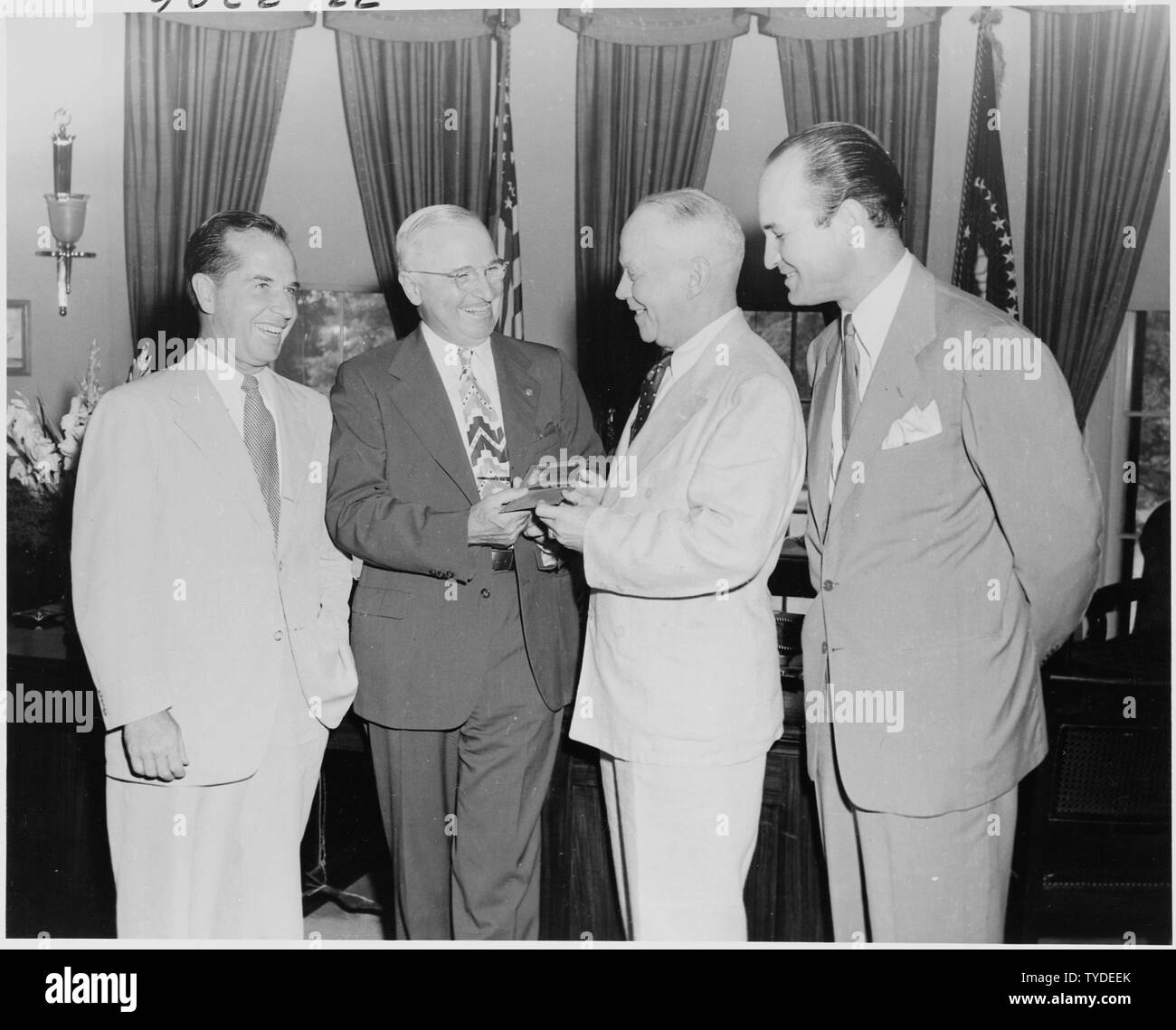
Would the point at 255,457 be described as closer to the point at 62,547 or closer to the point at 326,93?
the point at 62,547

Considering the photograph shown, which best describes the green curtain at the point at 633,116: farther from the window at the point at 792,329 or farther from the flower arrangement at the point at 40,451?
the flower arrangement at the point at 40,451

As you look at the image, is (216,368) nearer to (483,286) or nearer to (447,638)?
(483,286)

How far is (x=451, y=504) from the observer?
110 inches

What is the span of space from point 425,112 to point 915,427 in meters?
4.72

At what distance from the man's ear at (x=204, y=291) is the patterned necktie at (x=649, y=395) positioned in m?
0.99

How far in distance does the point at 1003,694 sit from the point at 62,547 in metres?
2.84

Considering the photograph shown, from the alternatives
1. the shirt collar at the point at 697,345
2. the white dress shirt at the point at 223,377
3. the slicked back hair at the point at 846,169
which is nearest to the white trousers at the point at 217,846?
the white dress shirt at the point at 223,377

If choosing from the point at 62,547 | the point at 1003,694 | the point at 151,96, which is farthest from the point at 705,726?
the point at 151,96

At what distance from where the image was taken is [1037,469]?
2.38 meters

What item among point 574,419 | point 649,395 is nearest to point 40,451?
point 574,419

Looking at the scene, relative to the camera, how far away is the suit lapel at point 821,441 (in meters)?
2.62

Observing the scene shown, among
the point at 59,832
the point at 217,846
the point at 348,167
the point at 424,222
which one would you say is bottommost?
the point at 59,832

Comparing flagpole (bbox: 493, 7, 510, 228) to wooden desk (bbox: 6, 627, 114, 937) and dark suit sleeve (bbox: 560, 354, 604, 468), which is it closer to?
dark suit sleeve (bbox: 560, 354, 604, 468)

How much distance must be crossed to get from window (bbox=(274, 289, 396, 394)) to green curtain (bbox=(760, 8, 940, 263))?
279 centimetres
